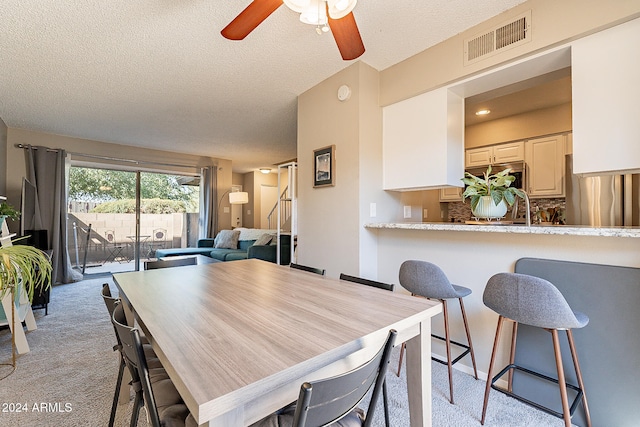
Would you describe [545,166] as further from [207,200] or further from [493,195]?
[207,200]

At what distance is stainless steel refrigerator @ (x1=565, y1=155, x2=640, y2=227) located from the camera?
2014 mm

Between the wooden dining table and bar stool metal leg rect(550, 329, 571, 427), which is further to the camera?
bar stool metal leg rect(550, 329, 571, 427)

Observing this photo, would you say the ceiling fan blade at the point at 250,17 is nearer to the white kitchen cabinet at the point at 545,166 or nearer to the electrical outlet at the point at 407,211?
the electrical outlet at the point at 407,211

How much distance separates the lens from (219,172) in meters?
6.59

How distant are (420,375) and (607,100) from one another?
1.82 metres

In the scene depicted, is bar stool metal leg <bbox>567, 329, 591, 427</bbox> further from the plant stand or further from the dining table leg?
the plant stand

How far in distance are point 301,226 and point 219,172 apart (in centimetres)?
423

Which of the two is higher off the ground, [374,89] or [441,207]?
[374,89]

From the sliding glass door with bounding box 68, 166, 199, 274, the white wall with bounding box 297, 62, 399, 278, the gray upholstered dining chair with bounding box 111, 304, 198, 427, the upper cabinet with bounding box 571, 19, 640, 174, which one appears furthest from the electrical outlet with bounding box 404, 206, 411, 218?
the sliding glass door with bounding box 68, 166, 199, 274

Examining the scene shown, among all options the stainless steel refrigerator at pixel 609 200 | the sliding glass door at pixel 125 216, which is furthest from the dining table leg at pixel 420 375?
the sliding glass door at pixel 125 216

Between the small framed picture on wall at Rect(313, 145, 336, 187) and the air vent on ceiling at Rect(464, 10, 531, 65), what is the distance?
1.29 m

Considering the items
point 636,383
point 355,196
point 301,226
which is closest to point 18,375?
point 301,226

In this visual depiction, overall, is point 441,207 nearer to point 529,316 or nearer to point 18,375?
point 529,316

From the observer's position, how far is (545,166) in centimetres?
347
